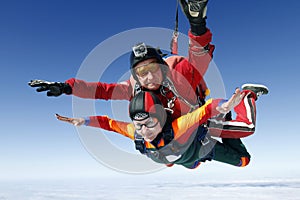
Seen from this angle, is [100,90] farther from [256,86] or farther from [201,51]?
[256,86]

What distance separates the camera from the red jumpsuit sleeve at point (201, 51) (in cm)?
186

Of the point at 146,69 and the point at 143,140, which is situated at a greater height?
the point at 146,69

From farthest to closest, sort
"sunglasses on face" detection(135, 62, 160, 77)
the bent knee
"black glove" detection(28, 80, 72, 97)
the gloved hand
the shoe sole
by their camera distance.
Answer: the bent knee < the shoe sole < the gloved hand < "sunglasses on face" detection(135, 62, 160, 77) < "black glove" detection(28, 80, 72, 97)

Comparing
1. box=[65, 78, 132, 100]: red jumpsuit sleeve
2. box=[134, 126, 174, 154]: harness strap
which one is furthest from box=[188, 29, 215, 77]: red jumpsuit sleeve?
box=[65, 78, 132, 100]: red jumpsuit sleeve

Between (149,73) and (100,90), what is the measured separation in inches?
21.6

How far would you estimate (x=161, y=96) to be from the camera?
2291mm

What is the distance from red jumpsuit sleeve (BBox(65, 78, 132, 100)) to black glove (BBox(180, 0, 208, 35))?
3.38 feet

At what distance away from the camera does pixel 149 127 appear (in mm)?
2209

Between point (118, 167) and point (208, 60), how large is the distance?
1.29 meters

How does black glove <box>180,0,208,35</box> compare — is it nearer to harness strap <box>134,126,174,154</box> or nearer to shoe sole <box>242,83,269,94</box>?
harness strap <box>134,126,174,154</box>

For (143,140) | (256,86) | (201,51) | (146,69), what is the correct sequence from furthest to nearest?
(256,86) → (143,140) → (146,69) → (201,51)

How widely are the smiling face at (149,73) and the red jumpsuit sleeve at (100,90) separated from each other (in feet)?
1.13

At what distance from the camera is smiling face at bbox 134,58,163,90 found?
2244mm

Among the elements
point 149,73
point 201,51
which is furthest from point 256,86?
point 149,73
